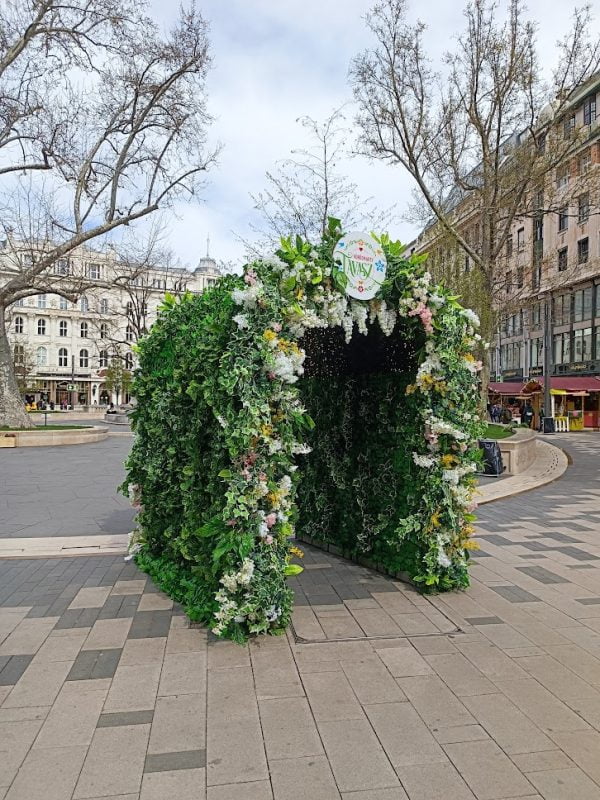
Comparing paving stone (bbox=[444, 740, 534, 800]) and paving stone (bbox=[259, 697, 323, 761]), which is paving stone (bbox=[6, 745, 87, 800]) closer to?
paving stone (bbox=[259, 697, 323, 761])

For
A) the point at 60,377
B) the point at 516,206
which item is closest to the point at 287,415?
the point at 516,206

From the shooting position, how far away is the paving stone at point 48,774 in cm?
255

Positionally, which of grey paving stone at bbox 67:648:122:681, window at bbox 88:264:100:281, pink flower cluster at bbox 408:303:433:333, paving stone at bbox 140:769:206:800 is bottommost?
grey paving stone at bbox 67:648:122:681

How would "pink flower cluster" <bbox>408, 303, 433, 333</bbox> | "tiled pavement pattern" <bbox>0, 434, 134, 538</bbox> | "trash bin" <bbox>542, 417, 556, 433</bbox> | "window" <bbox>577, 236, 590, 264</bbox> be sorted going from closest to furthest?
"pink flower cluster" <bbox>408, 303, 433, 333</bbox>
"tiled pavement pattern" <bbox>0, 434, 134, 538</bbox>
"trash bin" <bbox>542, 417, 556, 433</bbox>
"window" <bbox>577, 236, 590, 264</bbox>

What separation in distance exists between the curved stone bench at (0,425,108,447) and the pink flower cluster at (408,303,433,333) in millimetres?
18054

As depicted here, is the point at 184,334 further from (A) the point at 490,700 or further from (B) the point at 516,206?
(B) the point at 516,206

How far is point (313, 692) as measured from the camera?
3451 millimetres

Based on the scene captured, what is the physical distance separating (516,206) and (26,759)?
17.3 m

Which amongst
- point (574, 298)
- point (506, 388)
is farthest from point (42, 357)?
point (574, 298)

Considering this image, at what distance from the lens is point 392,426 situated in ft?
18.2

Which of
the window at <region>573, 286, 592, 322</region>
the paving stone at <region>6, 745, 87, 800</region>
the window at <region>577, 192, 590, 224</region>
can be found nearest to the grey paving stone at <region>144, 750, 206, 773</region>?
the paving stone at <region>6, 745, 87, 800</region>

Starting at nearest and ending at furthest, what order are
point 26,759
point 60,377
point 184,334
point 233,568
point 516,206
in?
point 26,759 < point 233,568 < point 184,334 < point 516,206 < point 60,377

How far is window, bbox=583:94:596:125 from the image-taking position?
3572cm

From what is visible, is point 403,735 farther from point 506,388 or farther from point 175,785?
point 506,388
